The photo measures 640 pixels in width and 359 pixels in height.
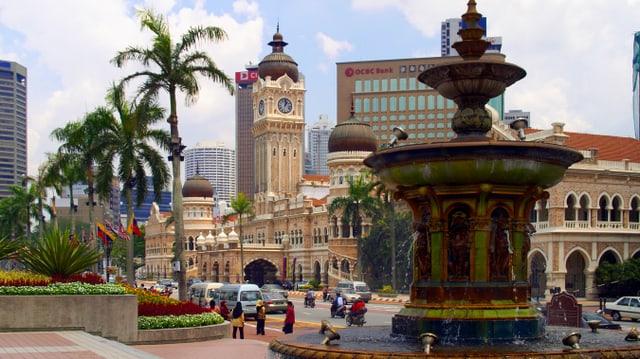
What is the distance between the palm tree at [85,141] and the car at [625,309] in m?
22.2

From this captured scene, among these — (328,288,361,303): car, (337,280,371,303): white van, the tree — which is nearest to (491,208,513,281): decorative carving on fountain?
(328,288,361,303): car

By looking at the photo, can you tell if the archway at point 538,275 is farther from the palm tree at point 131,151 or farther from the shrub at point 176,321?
the shrub at point 176,321

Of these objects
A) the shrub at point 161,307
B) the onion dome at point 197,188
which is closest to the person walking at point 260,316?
the shrub at point 161,307

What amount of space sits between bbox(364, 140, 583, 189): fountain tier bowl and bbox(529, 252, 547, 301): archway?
142 ft

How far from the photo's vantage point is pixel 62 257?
23406 millimetres

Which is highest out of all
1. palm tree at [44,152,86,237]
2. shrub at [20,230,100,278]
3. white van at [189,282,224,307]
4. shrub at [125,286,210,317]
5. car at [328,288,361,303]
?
palm tree at [44,152,86,237]

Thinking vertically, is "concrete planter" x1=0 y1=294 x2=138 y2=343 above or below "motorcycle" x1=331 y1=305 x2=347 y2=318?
above

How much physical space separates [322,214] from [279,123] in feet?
90.9

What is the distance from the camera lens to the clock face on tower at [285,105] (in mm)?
119162

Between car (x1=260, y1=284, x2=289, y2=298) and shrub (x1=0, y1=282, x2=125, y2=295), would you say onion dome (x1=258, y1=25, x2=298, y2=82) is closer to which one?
car (x1=260, y1=284, x2=289, y2=298)

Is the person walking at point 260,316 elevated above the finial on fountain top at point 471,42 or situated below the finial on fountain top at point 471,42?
below

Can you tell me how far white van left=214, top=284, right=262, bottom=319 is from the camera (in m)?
37.6

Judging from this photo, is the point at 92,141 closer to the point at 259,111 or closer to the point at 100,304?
the point at 100,304

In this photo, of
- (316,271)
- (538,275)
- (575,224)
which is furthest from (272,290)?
(316,271)
